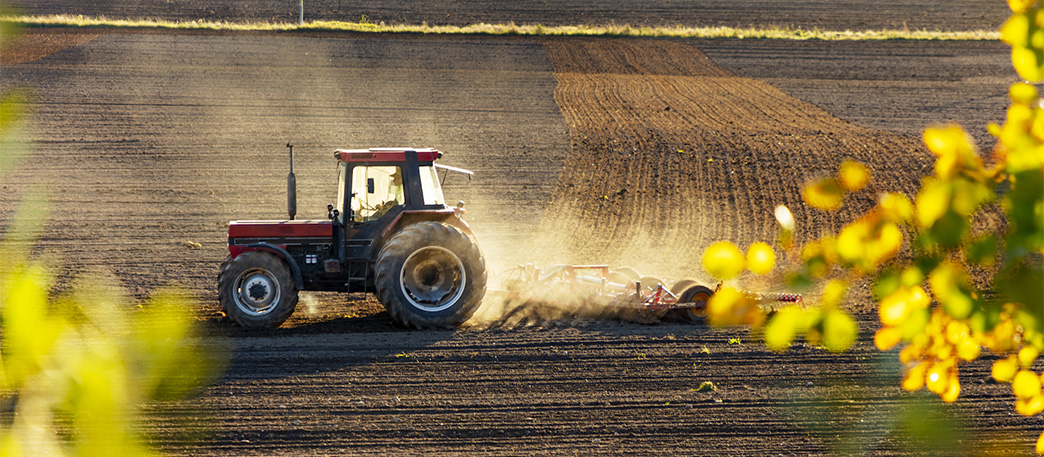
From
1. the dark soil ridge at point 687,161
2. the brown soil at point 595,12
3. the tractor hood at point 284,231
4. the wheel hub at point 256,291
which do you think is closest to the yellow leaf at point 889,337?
the wheel hub at point 256,291

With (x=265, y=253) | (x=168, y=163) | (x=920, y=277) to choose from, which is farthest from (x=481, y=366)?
(x=168, y=163)

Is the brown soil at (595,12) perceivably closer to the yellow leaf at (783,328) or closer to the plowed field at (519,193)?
the plowed field at (519,193)

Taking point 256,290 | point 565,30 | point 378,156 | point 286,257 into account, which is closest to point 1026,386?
point 378,156

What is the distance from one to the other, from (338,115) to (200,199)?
6.56 metres

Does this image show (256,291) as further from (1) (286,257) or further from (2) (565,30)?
(2) (565,30)

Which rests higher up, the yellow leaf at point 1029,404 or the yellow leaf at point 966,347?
the yellow leaf at point 966,347

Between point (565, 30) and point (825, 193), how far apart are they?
32.0 m

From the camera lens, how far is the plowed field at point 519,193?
670 centimetres

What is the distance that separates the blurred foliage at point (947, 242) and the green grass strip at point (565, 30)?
30.3 m

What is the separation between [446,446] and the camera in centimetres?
642

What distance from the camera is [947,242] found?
1.24m

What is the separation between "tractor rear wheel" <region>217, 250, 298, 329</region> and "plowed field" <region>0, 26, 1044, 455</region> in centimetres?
21

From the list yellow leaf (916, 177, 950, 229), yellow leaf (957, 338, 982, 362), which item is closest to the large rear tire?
yellow leaf (957, 338, 982, 362)

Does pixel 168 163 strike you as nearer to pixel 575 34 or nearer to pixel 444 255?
pixel 444 255
